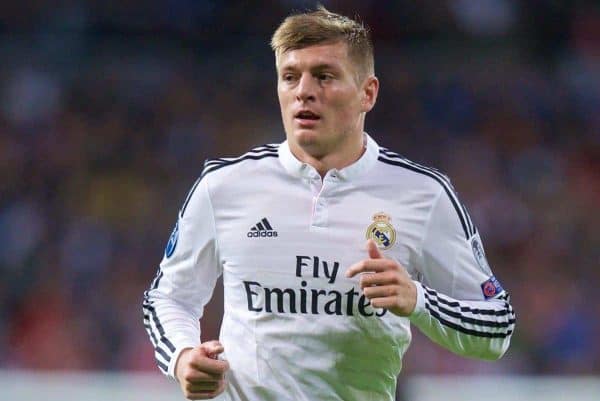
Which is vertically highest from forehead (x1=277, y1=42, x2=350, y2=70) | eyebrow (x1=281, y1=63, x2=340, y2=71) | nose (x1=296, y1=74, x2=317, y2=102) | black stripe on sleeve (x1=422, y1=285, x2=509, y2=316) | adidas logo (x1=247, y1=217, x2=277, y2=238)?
forehead (x1=277, y1=42, x2=350, y2=70)

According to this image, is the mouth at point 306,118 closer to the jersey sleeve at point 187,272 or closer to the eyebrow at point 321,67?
A: the eyebrow at point 321,67

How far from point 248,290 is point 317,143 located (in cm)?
52

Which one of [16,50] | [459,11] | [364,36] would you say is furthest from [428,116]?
[364,36]

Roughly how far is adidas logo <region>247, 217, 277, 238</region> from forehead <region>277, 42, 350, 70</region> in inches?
20.1

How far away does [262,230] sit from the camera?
361 centimetres

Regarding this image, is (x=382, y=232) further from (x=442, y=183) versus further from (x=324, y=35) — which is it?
Answer: (x=324, y=35)

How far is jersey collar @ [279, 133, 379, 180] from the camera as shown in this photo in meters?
3.65

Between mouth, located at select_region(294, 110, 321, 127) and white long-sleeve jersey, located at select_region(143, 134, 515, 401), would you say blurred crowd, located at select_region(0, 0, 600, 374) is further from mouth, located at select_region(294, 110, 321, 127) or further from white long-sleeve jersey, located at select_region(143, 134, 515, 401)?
mouth, located at select_region(294, 110, 321, 127)

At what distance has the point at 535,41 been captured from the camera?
1192 centimetres

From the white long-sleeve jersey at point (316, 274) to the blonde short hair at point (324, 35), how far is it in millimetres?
323

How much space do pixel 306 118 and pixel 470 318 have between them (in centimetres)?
82

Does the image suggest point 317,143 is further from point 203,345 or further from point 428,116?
point 428,116

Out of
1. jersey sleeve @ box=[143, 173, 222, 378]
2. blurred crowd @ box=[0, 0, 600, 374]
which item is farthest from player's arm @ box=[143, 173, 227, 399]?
blurred crowd @ box=[0, 0, 600, 374]

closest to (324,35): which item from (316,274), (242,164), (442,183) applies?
(242,164)
